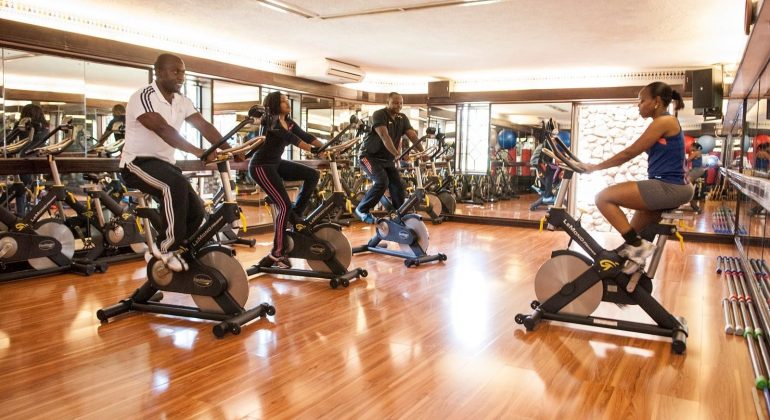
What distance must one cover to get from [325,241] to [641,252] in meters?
2.48

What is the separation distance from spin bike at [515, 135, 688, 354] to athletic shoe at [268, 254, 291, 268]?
214 cm

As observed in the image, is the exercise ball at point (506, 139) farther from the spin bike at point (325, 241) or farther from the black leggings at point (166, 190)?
the black leggings at point (166, 190)

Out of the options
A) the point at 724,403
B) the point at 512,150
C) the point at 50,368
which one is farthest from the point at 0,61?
the point at 512,150

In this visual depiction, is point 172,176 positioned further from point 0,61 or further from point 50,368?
point 0,61

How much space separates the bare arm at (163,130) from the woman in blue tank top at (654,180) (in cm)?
238

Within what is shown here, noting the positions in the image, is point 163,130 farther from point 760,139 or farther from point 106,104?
point 760,139

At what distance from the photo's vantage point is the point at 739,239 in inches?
262

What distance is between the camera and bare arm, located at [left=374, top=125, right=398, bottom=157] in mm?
5559

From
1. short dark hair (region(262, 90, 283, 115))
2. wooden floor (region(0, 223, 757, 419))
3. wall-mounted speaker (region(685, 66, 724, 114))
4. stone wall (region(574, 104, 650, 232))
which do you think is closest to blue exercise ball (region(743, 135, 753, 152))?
wall-mounted speaker (region(685, 66, 724, 114))

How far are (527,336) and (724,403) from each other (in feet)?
3.75

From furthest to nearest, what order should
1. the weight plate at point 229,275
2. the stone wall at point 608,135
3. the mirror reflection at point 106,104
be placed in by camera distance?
the stone wall at point 608,135
the mirror reflection at point 106,104
the weight plate at point 229,275

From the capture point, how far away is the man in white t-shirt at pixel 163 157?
11.3ft

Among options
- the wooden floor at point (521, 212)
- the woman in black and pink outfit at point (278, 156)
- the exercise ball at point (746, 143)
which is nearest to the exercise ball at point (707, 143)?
the wooden floor at point (521, 212)

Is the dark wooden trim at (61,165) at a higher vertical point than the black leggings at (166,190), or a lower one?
higher
